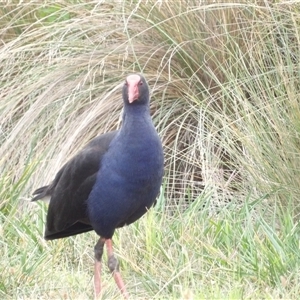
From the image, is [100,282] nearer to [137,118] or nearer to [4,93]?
[137,118]

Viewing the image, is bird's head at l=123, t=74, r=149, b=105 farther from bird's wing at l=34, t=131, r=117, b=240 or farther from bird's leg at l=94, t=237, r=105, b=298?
bird's leg at l=94, t=237, r=105, b=298

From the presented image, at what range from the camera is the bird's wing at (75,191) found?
3.67m

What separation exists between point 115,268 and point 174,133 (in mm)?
1526

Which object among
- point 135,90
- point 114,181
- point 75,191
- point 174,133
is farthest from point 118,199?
point 174,133

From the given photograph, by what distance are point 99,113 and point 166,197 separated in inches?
23.1

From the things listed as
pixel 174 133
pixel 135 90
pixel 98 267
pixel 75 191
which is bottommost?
pixel 174 133

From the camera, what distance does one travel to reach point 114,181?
357cm

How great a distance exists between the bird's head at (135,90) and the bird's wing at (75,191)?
0.18 meters

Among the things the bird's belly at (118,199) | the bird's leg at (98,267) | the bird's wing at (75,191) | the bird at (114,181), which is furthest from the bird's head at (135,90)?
the bird's leg at (98,267)

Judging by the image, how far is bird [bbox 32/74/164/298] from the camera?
354cm

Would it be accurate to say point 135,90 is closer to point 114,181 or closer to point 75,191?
point 114,181

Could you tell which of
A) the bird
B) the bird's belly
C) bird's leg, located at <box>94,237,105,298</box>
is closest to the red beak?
the bird

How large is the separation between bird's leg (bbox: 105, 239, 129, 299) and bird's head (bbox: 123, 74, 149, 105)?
1.93 ft

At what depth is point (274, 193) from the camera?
13.8 feet
